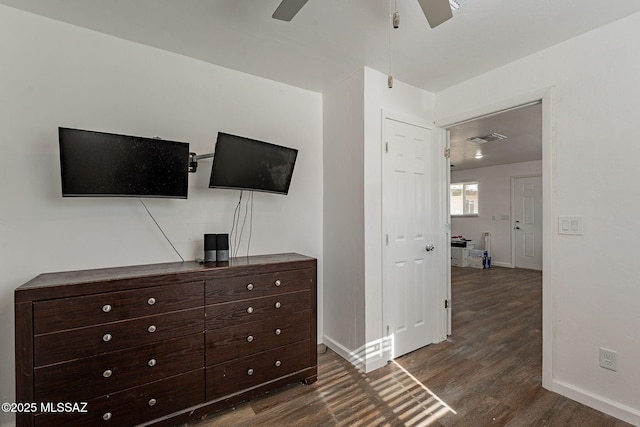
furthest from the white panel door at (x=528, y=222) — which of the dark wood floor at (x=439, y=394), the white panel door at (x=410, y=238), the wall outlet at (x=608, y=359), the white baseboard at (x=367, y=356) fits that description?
the white baseboard at (x=367, y=356)

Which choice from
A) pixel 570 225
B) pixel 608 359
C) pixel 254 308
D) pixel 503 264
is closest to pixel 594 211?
pixel 570 225

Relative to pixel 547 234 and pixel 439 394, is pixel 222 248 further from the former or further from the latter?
pixel 547 234

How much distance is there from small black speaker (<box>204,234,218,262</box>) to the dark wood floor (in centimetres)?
102

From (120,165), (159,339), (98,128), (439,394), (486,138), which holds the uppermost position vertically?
(486,138)

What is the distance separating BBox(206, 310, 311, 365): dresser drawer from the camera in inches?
73.4

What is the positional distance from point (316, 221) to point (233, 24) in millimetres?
1762

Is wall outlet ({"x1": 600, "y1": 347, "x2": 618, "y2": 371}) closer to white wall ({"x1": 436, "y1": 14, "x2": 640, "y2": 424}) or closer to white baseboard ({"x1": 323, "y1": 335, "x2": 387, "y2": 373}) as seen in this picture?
white wall ({"x1": 436, "y1": 14, "x2": 640, "y2": 424})

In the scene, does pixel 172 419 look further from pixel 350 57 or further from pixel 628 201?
pixel 628 201

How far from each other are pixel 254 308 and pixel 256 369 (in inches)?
16.7

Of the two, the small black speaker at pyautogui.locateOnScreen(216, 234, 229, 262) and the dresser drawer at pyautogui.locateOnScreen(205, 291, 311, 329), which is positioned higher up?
the small black speaker at pyautogui.locateOnScreen(216, 234, 229, 262)

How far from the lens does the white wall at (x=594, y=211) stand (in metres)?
1.80

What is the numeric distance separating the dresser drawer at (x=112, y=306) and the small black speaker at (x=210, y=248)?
282mm

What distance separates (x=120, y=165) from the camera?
5.82 feet

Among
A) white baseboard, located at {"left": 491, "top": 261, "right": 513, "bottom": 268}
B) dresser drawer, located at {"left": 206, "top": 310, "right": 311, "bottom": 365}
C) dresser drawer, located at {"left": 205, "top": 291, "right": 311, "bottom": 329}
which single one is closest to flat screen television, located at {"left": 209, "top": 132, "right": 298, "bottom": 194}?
dresser drawer, located at {"left": 205, "top": 291, "right": 311, "bottom": 329}
